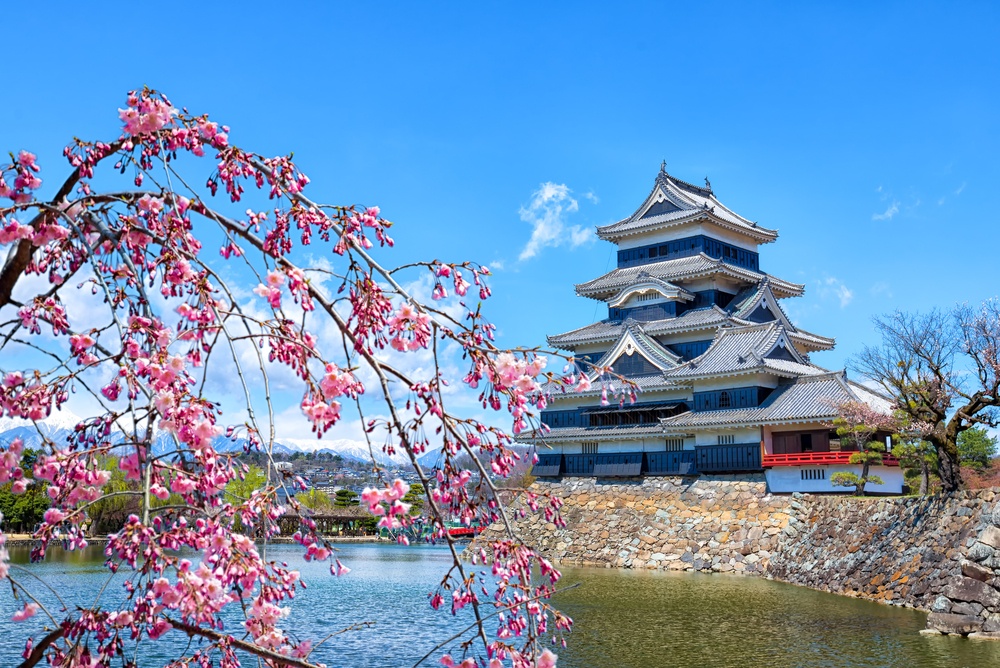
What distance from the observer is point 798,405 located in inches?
1238

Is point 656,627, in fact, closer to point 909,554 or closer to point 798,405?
point 909,554

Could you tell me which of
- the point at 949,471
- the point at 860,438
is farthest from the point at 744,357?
the point at 949,471

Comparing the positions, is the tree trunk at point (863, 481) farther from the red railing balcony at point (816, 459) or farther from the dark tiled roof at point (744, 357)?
the dark tiled roof at point (744, 357)

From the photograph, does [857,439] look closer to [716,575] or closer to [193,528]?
[716,575]

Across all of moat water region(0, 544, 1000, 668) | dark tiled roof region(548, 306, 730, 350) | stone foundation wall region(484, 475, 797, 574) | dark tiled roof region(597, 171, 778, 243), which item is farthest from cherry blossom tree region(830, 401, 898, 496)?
dark tiled roof region(597, 171, 778, 243)

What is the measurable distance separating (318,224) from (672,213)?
37.0 metres

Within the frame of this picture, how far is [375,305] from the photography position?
4156 millimetres

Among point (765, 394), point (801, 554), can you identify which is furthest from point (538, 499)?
point (765, 394)

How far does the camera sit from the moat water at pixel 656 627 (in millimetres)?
13227

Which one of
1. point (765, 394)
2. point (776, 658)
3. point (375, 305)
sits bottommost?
point (776, 658)

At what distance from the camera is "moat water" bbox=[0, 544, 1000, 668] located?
13.2m

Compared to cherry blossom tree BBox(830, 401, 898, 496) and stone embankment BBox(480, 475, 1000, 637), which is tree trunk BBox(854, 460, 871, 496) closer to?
cherry blossom tree BBox(830, 401, 898, 496)

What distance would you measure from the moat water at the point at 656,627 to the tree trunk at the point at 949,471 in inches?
124

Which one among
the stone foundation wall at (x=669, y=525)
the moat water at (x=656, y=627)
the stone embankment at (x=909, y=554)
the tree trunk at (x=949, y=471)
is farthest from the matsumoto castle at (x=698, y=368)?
the tree trunk at (x=949, y=471)
